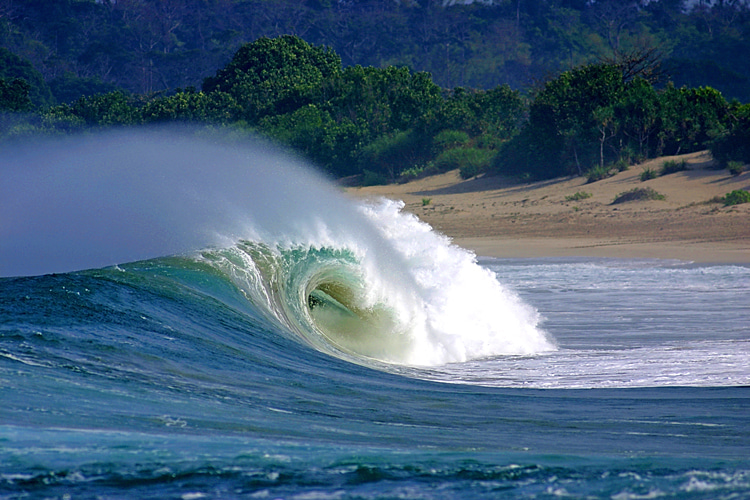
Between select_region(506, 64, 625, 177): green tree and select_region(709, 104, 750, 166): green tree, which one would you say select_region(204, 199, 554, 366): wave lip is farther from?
select_region(506, 64, 625, 177): green tree

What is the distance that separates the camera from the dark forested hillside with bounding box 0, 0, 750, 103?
10100 cm

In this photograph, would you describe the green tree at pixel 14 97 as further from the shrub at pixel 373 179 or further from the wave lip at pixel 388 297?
the wave lip at pixel 388 297

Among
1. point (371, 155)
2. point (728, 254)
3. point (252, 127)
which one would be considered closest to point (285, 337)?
point (728, 254)

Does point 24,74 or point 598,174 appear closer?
point 598,174

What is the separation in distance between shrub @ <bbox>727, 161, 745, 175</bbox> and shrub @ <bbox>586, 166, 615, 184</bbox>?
3937mm

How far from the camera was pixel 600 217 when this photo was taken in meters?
25.9

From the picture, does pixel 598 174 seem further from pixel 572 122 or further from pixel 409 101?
pixel 409 101

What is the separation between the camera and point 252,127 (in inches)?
1831

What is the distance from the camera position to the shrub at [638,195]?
87.1ft

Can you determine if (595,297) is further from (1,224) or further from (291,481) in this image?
(291,481)

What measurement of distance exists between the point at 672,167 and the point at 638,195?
2.98 metres

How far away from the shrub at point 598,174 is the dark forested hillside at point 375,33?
66240mm

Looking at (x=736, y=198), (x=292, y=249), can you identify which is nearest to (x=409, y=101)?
(x=736, y=198)

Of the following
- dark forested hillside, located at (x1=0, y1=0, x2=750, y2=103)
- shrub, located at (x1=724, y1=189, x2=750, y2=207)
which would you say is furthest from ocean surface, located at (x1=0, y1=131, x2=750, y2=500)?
dark forested hillside, located at (x1=0, y1=0, x2=750, y2=103)
